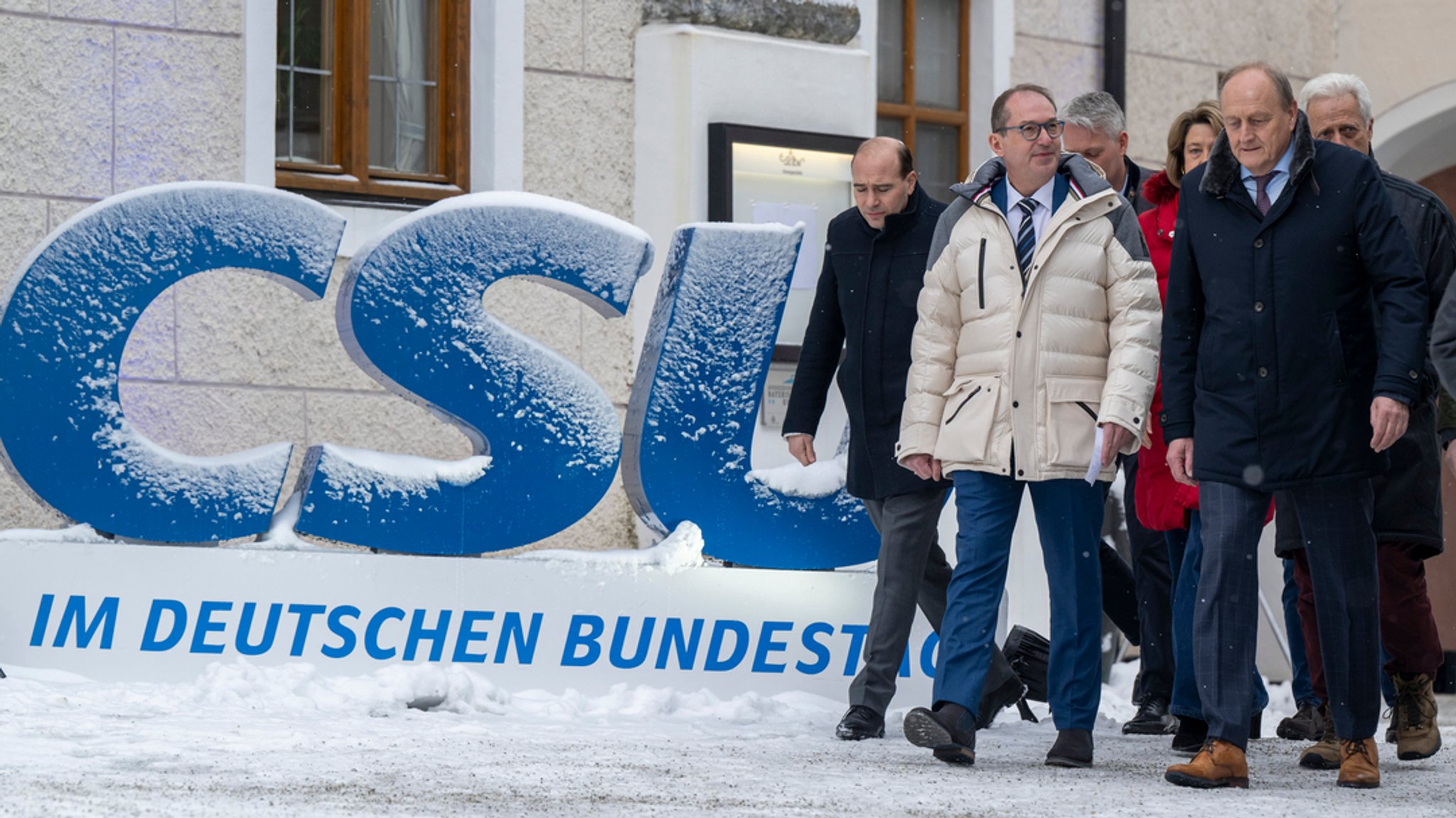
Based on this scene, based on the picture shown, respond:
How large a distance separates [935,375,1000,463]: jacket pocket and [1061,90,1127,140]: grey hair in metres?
1.26

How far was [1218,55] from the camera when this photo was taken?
10.0 meters

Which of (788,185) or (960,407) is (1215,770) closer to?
(960,407)

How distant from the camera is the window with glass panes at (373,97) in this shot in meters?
7.66

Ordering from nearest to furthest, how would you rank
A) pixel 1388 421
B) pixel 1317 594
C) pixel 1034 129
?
pixel 1388 421, pixel 1317 594, pixel 1034 129

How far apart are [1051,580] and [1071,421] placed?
411 mm

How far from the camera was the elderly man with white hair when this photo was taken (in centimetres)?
512

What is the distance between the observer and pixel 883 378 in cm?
567

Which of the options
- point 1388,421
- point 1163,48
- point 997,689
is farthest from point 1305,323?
point 1163,48

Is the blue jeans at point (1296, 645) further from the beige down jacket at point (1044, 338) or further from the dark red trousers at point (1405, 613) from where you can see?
the beige down jacket at point (1044, 338)

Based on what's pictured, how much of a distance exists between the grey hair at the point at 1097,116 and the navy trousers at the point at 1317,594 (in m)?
1.64

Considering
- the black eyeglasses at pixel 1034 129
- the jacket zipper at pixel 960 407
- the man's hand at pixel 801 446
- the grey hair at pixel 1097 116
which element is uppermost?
the grey hair at pixel 1097 116

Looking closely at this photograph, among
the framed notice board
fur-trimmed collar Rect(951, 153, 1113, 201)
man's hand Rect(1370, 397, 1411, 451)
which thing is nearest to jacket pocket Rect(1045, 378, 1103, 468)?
fur-trimmed collar Rect(951, 153, 1113, 201)

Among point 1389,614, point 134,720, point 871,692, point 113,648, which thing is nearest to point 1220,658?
point 1389,614

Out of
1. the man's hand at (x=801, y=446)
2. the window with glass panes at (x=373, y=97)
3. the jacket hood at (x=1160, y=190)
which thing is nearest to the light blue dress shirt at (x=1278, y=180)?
the jacket hood at (x=1160, y=190)
